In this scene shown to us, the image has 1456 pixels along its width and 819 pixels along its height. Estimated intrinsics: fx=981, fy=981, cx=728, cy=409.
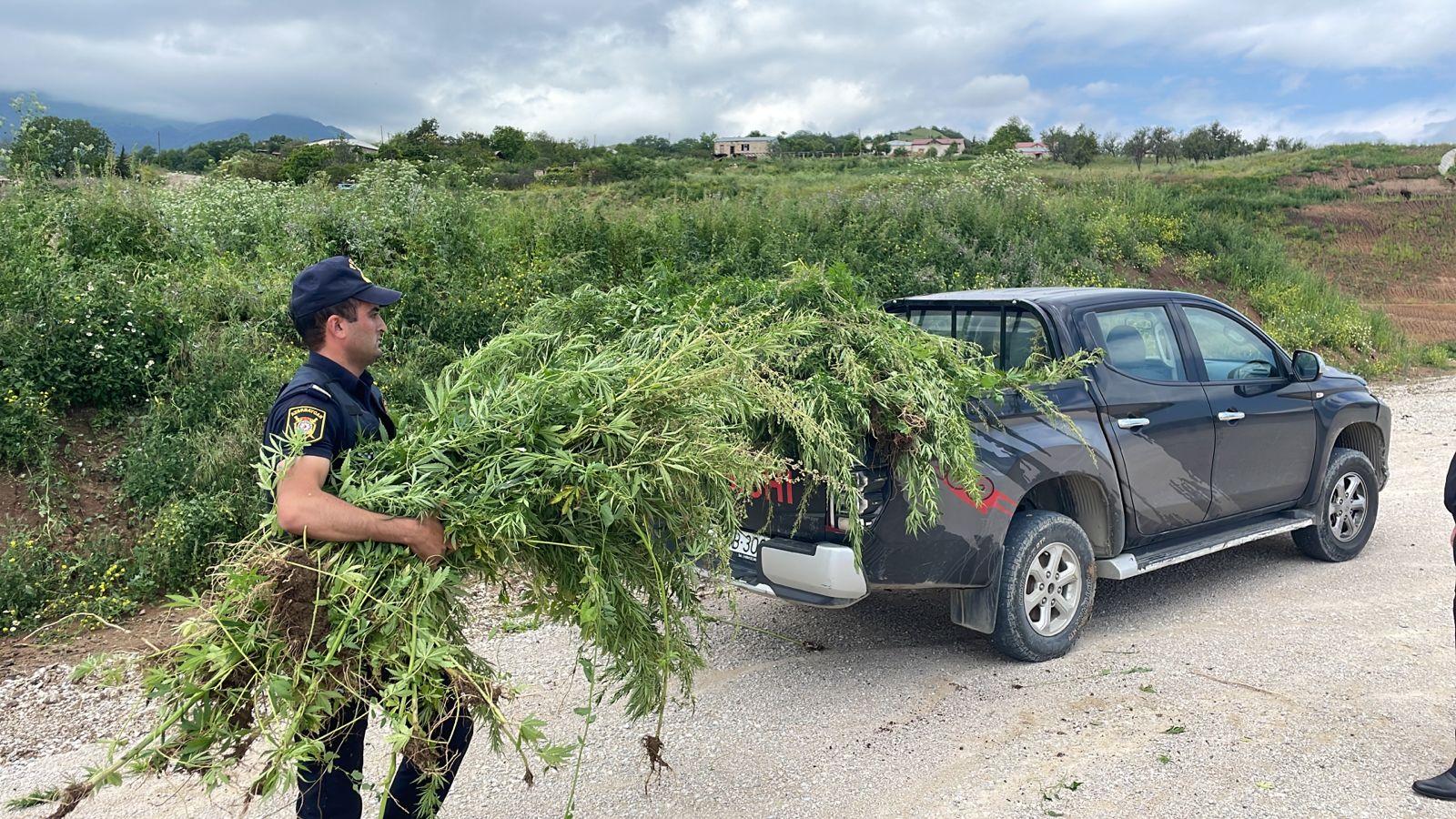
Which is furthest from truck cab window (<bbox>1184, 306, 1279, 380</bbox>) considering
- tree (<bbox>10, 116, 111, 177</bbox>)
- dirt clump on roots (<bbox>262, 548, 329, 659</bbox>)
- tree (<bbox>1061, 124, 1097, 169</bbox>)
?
tree (<bbox>1061, 124, 1097, 169</bbox>)

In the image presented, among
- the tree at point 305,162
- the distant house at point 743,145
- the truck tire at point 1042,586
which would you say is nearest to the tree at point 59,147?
the tree at point 305,162

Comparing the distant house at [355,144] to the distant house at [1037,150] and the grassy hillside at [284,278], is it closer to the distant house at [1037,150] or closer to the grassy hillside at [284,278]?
the grassy hillside at [284,278]

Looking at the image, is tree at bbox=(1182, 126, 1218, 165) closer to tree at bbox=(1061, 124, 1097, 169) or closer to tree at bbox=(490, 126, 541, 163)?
tree at bbox=(1061, 124, 1097, 169)

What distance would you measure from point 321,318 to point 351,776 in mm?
1382

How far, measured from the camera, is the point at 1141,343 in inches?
226

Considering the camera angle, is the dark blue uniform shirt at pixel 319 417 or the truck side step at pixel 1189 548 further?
the truck side step at pixel 1189 548

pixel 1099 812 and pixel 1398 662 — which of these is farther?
pixel 1398 662

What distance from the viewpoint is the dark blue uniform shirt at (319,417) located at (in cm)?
284

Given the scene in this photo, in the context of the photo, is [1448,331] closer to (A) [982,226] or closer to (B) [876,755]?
(A) [982,226]

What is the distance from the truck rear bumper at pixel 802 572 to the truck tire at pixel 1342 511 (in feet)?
12.8

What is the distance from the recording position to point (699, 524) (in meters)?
3.25

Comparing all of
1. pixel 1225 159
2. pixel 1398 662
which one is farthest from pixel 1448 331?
pixel 1225 159

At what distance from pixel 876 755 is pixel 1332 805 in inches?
66.3

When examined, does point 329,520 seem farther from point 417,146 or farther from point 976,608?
point 417,146
